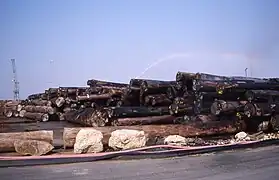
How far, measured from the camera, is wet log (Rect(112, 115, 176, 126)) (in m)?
10.3

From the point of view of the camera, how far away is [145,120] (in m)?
10.5

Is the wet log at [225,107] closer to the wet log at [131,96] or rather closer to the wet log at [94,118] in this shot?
the wet log at [131,96]

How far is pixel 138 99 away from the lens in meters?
12.1

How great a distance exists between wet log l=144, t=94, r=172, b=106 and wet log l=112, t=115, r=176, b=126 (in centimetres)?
65

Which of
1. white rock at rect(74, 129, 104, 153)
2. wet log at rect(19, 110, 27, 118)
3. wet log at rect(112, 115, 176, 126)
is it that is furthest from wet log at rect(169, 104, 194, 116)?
wet log at rect(19, 110, 27, 118)

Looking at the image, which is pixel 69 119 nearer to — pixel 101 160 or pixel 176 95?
pixel 176 95

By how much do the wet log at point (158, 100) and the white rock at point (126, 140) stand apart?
3.94m

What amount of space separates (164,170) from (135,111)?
17.4 feet

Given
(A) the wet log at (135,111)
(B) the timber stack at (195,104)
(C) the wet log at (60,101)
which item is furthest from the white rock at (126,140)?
(C) the wet log at (60,101)

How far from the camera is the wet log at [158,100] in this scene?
1134cm

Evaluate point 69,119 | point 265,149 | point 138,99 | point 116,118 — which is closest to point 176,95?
A: point 138,99

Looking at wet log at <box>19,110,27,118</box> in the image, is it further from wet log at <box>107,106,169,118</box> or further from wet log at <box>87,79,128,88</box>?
wet log at <box>107,106,169,118</box>

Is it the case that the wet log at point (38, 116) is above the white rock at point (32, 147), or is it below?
below

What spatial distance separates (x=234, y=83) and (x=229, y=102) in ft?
2.52
